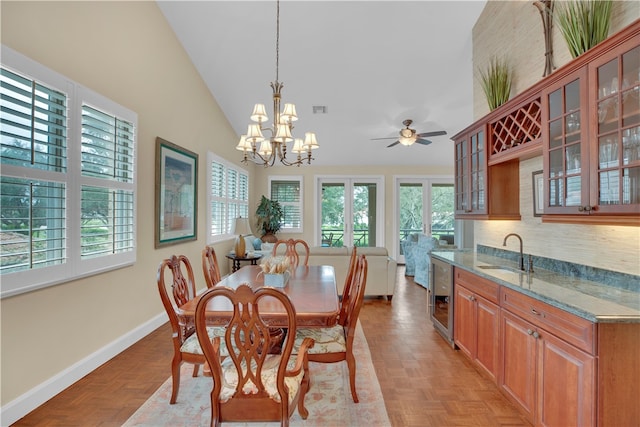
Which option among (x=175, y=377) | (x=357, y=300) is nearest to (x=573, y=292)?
(x=357, y=300)

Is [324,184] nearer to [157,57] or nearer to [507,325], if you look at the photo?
[157,57]

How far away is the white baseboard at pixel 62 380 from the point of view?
6.50 feet

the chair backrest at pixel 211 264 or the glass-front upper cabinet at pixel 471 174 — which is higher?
the glass-front upper cabinet at pixel 471 174

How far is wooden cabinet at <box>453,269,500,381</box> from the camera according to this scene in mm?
2340

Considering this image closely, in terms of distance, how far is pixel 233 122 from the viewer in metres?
6.01

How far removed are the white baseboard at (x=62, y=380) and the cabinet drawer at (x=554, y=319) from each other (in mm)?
3250

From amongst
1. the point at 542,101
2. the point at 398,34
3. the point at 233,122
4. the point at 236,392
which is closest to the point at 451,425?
the point at 236,392

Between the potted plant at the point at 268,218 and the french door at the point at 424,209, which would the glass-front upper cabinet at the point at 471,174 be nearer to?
the french door at the point at 424,209

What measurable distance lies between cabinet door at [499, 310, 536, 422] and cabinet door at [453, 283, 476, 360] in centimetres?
45

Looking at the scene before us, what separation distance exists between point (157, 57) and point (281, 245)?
2849 mm

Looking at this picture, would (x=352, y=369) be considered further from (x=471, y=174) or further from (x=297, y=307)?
(x=471, y=174)

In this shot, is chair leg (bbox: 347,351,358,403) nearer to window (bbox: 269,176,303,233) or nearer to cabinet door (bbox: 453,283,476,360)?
cabinet door (bbox: 453,283,476,360)

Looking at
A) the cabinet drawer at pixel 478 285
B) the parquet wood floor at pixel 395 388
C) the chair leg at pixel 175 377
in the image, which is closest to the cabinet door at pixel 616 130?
the cabinet drawer at pixel 478 285

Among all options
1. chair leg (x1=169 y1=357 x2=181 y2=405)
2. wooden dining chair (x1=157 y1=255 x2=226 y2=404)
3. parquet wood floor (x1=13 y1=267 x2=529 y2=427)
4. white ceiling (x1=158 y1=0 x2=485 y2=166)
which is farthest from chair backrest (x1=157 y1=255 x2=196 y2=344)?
white ceiling (x1=158 y1=0 x2=485 y2=166)
